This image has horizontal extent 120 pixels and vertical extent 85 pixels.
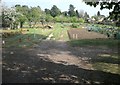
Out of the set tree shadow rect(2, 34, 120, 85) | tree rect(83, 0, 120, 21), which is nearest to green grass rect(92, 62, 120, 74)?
tree shadow rect(2, 34, 120, 85)

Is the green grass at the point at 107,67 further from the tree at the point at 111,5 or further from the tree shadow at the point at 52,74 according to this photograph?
the tree at the point at 111,5

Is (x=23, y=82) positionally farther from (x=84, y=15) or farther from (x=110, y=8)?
(x=84, y=15)

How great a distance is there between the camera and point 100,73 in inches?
532

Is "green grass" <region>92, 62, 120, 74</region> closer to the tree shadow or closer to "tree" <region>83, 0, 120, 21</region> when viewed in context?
the tree shadow

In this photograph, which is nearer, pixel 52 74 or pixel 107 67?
pixel 52 74

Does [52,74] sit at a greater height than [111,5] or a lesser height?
lesser

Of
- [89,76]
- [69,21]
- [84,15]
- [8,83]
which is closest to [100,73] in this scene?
A: [89,76]

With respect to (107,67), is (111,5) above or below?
above

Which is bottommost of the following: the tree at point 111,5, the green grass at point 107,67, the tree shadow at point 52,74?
the green grass at point 107,67

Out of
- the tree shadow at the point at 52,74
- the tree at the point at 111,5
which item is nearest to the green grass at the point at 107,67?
the tree shadow at the point at 52,74

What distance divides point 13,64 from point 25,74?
3.10m

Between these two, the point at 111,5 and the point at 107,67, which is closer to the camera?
the point at 111,5

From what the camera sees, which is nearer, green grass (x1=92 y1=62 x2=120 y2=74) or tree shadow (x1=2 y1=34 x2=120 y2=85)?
tree shadow (x1=2 y1=34 x2=120 y2=85)

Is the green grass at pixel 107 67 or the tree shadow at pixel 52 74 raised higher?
the tree shadow at pixel 52 74
